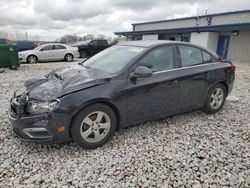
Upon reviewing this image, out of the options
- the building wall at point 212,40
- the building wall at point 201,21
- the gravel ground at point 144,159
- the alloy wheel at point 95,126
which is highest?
the building wall at point 201,21

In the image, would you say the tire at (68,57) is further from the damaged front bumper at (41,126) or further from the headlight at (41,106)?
the headlight at (41,106)

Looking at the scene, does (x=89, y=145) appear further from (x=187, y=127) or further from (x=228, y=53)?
(x=228, y=53)

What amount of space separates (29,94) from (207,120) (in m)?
3.31

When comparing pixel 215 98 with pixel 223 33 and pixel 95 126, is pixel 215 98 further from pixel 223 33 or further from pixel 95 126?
pixel 223 33

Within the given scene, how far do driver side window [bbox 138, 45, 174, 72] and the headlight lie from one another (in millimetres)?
1472

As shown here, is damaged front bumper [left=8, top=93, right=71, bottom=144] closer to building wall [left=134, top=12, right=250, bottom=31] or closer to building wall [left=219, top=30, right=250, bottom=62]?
building wall [left=219, top=30, right=250, bottom=62]

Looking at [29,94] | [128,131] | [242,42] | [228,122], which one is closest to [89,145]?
[128,131]

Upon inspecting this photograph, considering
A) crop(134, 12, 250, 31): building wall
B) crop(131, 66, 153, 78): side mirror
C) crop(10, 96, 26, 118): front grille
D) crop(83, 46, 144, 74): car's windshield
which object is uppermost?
crop(134, 12, 250, 31): building wall

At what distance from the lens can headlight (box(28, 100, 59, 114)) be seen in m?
2.66

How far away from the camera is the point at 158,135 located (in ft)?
11.3

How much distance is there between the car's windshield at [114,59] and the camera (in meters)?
3.31

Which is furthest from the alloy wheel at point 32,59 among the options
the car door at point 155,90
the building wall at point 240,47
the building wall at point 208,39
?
the building wall at point 240,47

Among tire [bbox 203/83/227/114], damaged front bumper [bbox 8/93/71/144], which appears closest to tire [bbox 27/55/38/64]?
damaged front bumper [bbox 8/93/71/144]

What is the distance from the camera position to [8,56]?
980cm
